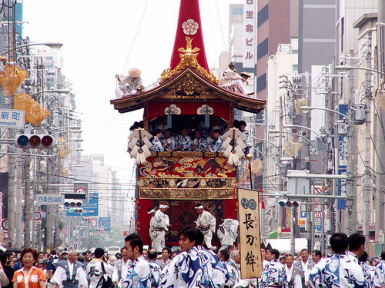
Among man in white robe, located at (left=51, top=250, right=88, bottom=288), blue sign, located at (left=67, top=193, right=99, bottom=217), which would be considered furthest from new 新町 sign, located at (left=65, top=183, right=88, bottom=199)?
man in white robe, located at (left=51, top=250, right=88, bottom=288)

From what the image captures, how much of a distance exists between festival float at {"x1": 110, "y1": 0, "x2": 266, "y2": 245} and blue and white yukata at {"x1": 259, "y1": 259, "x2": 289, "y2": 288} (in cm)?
426

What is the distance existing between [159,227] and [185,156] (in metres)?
1.55

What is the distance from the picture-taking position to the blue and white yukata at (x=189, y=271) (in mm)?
10289

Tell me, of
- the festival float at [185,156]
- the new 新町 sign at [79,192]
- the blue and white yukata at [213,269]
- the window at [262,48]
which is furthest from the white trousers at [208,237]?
the window at [262,48]

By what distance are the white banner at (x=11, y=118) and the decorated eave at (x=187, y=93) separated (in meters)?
A: 2.54

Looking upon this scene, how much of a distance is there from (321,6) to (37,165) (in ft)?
92.1

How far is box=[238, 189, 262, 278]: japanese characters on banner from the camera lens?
640 inches

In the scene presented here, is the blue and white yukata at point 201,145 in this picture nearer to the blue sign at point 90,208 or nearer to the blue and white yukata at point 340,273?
the blue and white yukata at point 340,273

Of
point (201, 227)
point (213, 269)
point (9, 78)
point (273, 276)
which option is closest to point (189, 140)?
point (201, 227)

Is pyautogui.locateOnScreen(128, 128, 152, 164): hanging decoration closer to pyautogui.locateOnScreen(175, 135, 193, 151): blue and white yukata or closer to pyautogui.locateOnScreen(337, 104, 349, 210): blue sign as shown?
pyautogui.locateOnScreen(175, 135, 193, 151): blue and white yukata

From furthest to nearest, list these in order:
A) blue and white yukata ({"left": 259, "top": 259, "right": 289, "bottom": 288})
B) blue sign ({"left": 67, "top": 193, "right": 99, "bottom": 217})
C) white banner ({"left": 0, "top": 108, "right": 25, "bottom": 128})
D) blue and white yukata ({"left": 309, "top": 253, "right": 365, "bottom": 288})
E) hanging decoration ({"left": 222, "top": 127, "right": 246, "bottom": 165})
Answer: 1. blue sign ({"left": 67, "top": 193, "right": 99, "bottom": 217})
2. white banner ({"left": 0, "top": 108, "right": 25, "bottom": 128})
3. hanging decoration ({"left": 222, "top": 127, "right": 246, "bottom": 165})
4. blue and white yukata ({"left": 259, "top": 259, "right": 289, "bottom": 288})
5. blue and white yukata ({"left": 309, "top": 253, "right": 365, "bottom": 288})

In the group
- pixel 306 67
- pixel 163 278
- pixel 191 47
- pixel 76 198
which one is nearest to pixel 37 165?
pixel 76 198

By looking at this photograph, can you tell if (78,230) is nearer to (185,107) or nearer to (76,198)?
(76,198)

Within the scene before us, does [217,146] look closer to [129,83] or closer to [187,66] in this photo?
[187,66]
